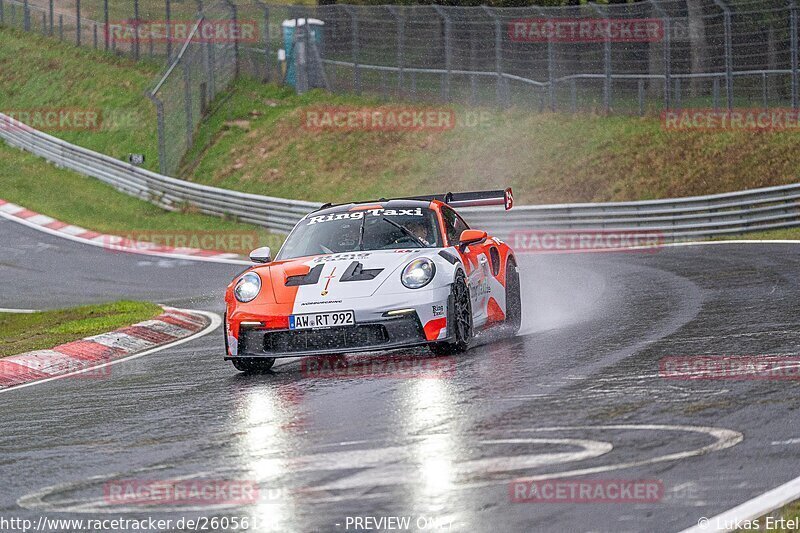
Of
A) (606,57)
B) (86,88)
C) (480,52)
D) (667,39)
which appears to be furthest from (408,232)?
(86,88)

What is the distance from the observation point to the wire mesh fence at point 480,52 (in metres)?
26.0

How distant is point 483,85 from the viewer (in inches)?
1264

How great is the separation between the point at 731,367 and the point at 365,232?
3.55 metres

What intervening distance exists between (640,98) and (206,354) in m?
18.9

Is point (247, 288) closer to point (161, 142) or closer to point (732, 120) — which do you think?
point (732, 120)

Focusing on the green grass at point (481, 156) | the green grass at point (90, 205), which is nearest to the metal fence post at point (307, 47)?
the green grass at point (481, 156)

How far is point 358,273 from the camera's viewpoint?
9805mm

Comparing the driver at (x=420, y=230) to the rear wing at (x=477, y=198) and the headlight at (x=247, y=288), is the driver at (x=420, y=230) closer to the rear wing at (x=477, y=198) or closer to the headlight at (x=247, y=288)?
the rear wing at (x=477, y=198)

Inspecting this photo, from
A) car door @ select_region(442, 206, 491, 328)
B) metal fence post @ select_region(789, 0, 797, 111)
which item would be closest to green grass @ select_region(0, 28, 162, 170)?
metal fence post @ select_region(789, 0, 797, 111)

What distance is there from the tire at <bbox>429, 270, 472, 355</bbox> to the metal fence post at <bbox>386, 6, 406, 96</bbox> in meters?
23.3

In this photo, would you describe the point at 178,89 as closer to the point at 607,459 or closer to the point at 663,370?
the point at 663,370

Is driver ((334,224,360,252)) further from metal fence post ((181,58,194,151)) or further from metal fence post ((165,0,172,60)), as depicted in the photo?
metal fence post ((165,0,172,60))

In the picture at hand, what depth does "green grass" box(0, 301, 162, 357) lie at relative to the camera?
43.1 ft

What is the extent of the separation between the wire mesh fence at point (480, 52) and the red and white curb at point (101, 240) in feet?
14.3
